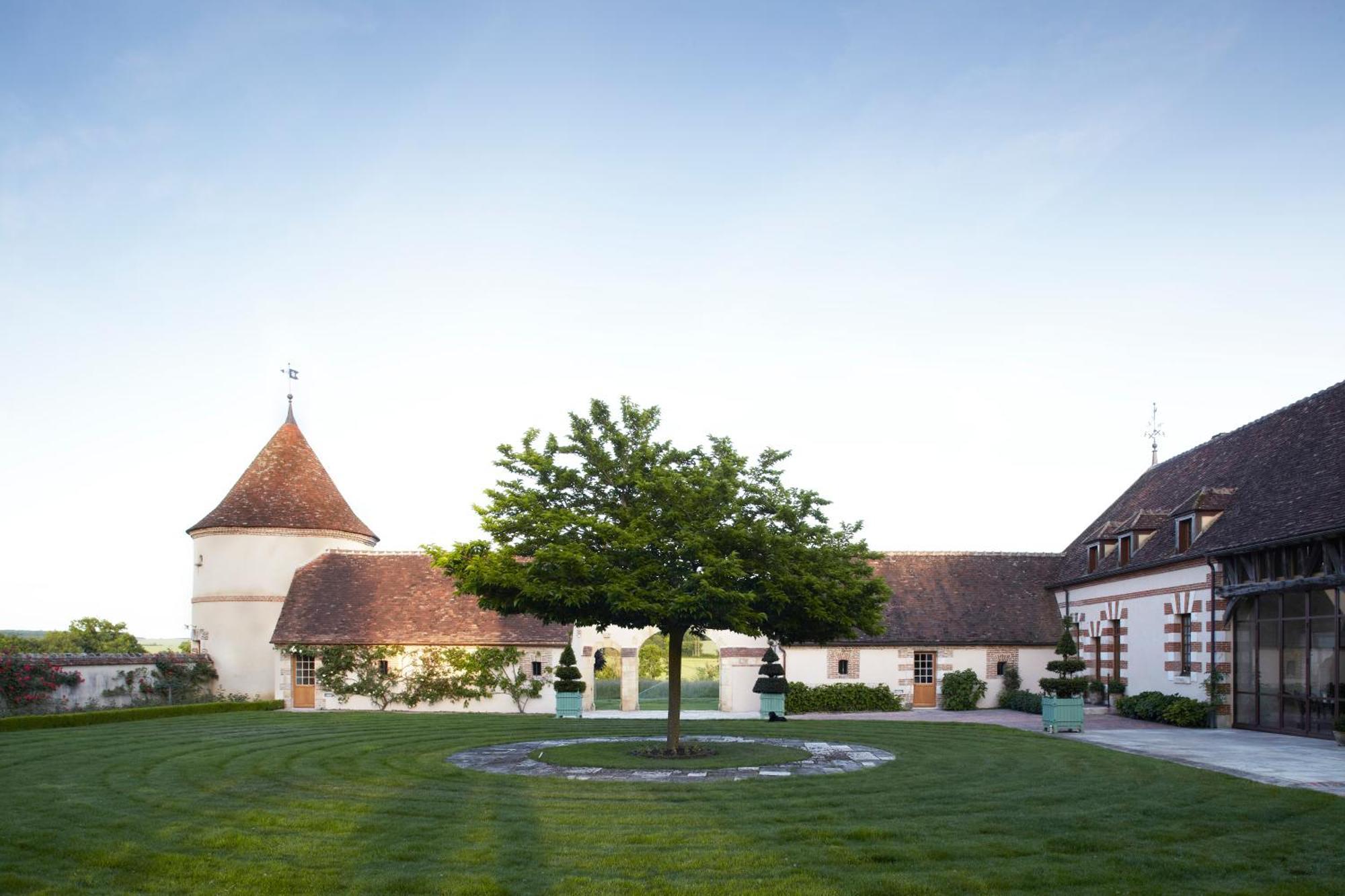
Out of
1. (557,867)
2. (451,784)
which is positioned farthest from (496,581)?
(557,867)

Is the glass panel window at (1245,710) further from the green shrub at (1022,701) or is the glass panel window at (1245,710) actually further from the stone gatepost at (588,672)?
the stone gatepost at (588,672)

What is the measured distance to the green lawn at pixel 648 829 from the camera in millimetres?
8828

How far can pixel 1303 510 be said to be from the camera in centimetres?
2148

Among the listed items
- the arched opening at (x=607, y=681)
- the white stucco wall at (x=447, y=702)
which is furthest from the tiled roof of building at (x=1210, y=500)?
the white stucco wall at (x=447, y=702)

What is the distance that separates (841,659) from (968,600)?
5252 millimetres

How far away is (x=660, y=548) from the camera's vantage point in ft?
55.5

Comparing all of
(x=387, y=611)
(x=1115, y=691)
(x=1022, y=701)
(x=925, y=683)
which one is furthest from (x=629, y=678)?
(x=1115, y=691)

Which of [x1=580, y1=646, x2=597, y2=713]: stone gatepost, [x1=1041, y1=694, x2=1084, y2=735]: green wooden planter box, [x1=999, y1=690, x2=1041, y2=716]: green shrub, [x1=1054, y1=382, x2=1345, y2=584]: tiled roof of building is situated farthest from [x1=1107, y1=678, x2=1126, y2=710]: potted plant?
[x1=580, y1=646, x2=597, y2=713]: stone gatepost

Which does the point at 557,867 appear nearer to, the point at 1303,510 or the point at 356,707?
the point at 1303,510

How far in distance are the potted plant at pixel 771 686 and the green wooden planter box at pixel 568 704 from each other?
16.9 ft

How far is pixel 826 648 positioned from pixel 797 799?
20.6 metres

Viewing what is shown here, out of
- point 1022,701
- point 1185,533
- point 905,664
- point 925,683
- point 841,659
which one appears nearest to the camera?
point 1185,533

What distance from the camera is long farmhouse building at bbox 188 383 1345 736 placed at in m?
22.4

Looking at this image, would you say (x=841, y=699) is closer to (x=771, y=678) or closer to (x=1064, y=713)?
(x=771, y=678)
